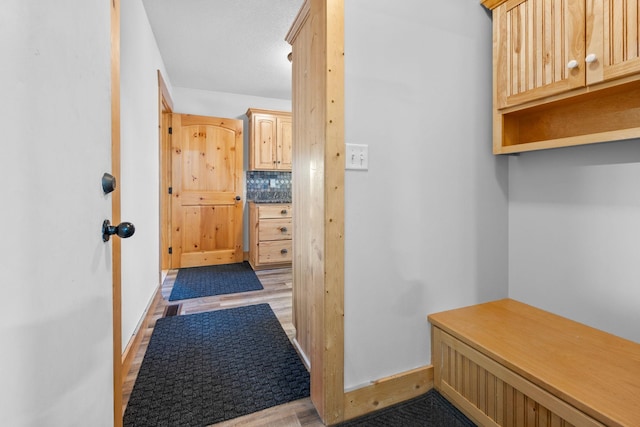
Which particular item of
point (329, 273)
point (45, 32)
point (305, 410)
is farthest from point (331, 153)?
point (305, 410)

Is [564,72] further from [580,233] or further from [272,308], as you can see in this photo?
[272,308]

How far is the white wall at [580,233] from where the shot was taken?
4.24 ft

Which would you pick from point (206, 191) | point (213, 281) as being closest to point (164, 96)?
point (206, 191)

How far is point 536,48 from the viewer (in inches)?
54.2

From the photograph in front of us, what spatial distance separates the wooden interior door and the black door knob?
3.23 meters

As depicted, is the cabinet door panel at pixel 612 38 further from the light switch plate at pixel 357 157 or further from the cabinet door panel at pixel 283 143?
the cabinet door panel at pixel 283 143

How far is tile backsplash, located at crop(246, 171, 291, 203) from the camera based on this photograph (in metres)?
4.39

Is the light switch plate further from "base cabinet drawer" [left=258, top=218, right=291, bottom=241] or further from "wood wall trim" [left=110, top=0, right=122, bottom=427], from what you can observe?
"base cabinet drawer" [left=258, top=218, right=291, bottom=241]

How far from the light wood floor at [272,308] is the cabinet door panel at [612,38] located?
73.6 inches

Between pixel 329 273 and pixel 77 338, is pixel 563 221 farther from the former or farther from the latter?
pixel 77 338

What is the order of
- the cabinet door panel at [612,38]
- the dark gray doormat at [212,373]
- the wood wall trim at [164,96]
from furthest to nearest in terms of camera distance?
the wood wall trim at [164,96] → the dark gray doormat at [212,373] → the cabinet door panel at [612,38]

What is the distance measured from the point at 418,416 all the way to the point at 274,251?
2735 mm

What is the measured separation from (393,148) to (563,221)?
99 cm

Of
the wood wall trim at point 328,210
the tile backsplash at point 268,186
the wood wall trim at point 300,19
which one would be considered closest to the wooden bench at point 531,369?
the wood wall trim at point 328,210
